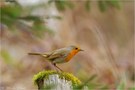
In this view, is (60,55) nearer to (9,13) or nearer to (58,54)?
(58,54)

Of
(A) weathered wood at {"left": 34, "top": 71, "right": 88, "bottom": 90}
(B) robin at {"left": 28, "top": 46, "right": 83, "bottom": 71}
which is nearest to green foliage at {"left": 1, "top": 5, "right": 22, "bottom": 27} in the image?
(B) robin at {"left": 28, "top": 46, "right": 83, "bottom": 71}

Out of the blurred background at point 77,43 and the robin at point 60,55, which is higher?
the blurred background at point 77,43

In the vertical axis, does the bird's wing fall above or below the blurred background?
below

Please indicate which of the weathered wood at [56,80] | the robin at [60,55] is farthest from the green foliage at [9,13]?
the weathered wood at [56,80]

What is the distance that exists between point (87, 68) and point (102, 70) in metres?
0.42

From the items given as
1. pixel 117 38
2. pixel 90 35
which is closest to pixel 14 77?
pixel 90 35

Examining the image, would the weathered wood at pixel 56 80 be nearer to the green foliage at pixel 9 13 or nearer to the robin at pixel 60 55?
the robin at pixel 60 55

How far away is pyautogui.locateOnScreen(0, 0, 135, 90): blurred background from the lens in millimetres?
10328

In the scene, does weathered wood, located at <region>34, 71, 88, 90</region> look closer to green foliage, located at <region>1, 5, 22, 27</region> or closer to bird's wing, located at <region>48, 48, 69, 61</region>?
bird's wing, located at <region>48, 48, 69, 61</region>

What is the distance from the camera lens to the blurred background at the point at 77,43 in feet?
33.9

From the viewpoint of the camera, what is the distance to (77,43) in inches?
516

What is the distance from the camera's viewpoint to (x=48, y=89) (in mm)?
2945

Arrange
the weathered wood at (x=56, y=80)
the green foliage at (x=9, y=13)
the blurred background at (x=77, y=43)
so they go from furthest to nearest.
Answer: the blurred background at (x=77, y=43)
the green foliage at (x=9, y=13)
the weathered wood at (x=56, y=80)

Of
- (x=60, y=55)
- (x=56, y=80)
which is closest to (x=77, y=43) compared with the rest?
(x=60, y=55)
